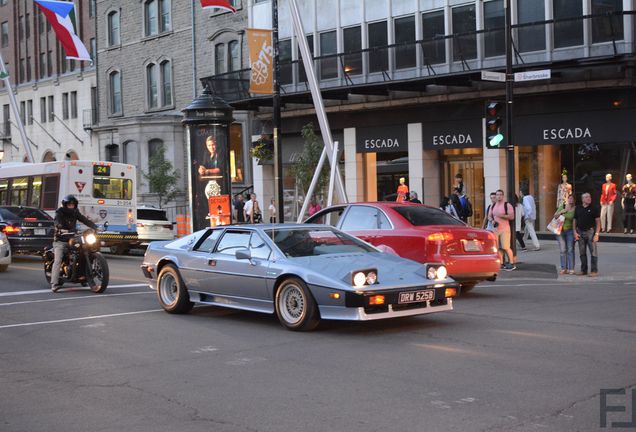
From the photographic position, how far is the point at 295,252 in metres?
11.1

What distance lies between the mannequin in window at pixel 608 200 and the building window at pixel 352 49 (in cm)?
995

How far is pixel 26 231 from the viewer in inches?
923

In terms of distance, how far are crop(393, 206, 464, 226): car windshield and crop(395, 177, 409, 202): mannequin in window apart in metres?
11.9

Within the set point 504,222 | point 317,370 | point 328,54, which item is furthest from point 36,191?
point 317,370

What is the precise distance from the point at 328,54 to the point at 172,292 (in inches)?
870

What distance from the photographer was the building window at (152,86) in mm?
45344

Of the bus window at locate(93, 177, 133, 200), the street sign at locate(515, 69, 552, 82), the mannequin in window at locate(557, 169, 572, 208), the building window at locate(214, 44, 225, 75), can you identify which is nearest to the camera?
the street sign at locate(515, 69, 552, 82)

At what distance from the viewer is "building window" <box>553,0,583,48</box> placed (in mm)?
26375

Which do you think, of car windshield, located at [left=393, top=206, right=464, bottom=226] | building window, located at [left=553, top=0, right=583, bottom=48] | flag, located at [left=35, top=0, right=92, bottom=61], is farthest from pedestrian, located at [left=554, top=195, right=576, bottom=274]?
flag, located at [left=35, top=0, right=92, bottom=61]

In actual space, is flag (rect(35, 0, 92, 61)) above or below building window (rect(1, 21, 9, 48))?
below

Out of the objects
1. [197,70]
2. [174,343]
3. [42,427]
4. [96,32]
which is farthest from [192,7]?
[42,427]

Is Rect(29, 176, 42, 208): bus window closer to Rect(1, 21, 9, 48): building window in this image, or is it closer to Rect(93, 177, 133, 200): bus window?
Rect(93, 177, 133, 200): bus window

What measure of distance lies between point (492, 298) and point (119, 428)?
8.67 m

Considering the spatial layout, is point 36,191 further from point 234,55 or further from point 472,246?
point 472,246
